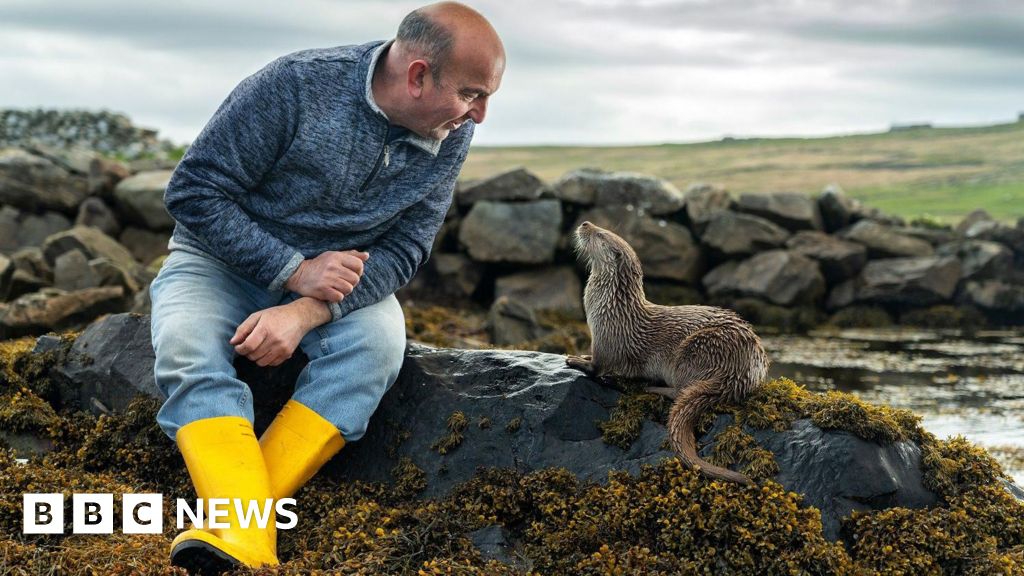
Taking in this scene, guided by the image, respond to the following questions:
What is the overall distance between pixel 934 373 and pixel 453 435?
→ 9635mm

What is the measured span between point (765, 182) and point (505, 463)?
1699 inches

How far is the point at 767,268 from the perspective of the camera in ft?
55.4

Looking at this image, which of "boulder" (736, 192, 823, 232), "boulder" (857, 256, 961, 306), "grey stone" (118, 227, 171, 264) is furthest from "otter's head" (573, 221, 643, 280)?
"grey stone" (118, 227, 171, 264)

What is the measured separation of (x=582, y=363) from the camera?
19.0ft

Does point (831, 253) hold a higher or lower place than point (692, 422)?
lower

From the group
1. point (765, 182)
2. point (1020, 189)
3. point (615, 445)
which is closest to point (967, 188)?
point (1020, 189)

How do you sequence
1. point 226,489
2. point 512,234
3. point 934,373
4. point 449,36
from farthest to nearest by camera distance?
point 512,234, point 934,373, point 449,36, point 226,489

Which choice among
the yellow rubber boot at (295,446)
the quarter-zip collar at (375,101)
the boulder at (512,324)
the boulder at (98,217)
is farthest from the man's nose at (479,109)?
the boulder at (98,217)

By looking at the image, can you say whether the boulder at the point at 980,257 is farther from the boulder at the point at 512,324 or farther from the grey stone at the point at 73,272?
the grey stone at the point at 73,272

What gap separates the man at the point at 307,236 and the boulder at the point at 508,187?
1130 cm

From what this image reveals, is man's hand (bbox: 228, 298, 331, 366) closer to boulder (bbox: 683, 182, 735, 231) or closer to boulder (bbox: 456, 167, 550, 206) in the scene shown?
boulder (bbox: 456, 167, 550, 206)

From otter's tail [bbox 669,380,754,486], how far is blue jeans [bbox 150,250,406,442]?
152 cm

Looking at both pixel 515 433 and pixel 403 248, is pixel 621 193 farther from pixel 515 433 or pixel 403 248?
pixel 515 433

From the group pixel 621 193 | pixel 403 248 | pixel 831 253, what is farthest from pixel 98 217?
pixel 403 248
